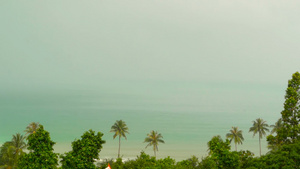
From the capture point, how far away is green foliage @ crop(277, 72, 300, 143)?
147 feet

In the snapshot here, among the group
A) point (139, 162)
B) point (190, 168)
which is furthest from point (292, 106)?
point (139, 162)

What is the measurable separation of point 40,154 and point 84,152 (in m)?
5.23

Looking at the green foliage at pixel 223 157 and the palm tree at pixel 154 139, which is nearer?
the green foliage at pixel 223 157

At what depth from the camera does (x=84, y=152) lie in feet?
124

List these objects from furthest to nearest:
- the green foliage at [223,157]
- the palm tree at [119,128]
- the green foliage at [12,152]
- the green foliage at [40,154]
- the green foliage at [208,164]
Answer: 1. the palm tree at [119,128]
2. the green foliage at [12,152]
3. the green foliage at [208,164]
4. the green foliage at [40,154]
5. the green foliage at [223,157]

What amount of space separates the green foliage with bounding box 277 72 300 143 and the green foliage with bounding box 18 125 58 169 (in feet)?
109

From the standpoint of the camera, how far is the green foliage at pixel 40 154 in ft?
120

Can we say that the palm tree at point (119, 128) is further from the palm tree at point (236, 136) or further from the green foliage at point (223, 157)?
the green foliage at point (223, 157)

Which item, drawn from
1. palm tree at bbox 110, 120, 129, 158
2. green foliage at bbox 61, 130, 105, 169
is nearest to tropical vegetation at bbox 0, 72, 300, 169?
green foliage at bbox 61, 130, 105, 169

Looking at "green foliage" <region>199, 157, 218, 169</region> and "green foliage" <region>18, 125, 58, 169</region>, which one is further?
"green foliage" <region>199, 157, 218, 169</region>

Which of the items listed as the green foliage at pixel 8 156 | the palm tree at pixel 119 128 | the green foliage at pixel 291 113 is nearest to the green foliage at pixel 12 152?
the green foliage at pixel 8 156

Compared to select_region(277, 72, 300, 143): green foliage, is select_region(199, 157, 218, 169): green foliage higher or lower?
lower

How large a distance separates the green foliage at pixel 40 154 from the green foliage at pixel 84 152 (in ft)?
6.01

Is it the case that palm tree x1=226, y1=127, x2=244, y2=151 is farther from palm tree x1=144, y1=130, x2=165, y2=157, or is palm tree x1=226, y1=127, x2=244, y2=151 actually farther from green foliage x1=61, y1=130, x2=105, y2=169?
green foliage x1=61, y1=130, x2=105, y2=169
